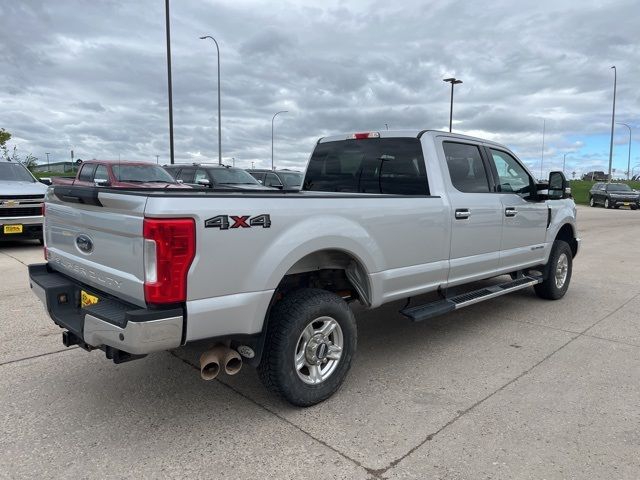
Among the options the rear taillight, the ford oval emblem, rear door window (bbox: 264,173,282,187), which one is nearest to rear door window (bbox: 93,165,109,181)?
rear door window (bbox: 264,173,282,187)

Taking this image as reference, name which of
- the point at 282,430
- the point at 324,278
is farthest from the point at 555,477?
the point at 324,278

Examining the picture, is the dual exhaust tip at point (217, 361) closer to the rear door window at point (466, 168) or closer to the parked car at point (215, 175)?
the rear door window at point (466, 168)

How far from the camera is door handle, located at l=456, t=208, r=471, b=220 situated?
4.52 metres

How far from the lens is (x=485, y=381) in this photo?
3963 millimetres

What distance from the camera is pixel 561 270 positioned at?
22.0ft

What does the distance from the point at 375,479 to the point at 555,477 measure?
943 mm

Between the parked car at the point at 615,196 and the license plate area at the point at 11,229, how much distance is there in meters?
31.4

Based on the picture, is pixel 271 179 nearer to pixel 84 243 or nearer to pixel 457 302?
pixel 457 302

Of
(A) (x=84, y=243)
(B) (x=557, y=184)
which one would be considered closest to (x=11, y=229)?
(A) (x=84, y=243)

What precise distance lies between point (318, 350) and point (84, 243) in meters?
1.67

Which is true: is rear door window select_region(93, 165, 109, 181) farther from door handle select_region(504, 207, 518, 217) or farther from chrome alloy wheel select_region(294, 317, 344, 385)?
chrome alloy wheel select_region(294, 317, 344, 385)

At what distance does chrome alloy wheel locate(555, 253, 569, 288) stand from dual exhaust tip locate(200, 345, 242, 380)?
15.9ft

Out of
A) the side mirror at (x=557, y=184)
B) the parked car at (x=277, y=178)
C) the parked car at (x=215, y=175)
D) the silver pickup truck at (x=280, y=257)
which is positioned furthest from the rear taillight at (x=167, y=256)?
the parked car at (x=277, y=178)

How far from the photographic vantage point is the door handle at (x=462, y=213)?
4521 millimetres
